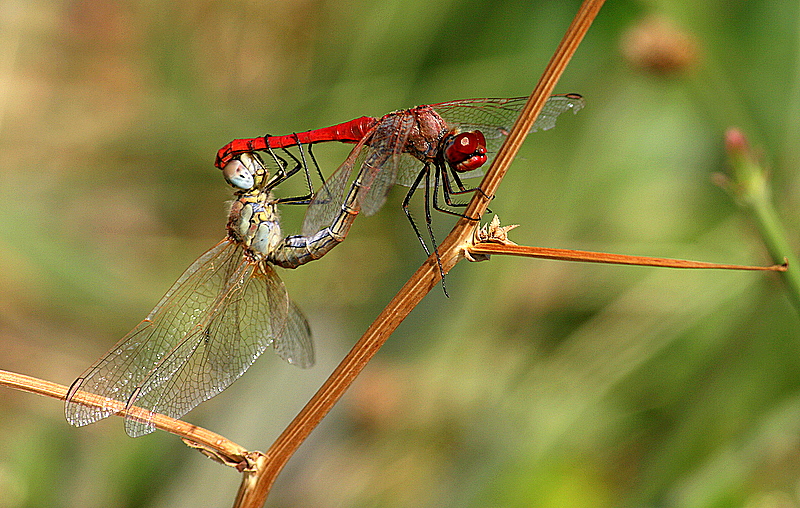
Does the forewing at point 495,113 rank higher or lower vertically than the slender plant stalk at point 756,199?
higher

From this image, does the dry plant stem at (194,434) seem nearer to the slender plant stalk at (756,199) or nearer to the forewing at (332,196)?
the forewing at (332,196)

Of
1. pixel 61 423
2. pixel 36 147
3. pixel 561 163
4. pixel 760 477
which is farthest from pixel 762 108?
pixel 36 147

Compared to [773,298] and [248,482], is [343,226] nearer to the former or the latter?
[248,482]

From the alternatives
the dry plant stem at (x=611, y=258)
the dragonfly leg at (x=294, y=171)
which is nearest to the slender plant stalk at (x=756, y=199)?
the dry plant stem at (x=611, y=258)

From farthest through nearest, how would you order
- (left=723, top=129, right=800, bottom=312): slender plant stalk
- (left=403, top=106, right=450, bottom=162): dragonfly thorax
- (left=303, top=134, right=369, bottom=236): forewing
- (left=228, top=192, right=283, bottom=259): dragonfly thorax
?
1. (left=228, top=192, right=283, bottom=259): dragonfly thorax
2. (left=403, top=106, right=450, bottom=162): dragonfly thorax
3. (left=303, top=134, right=369, bottom=236): forewing
4. (left=723, top=129, right=800, bottom=312): slender plant stalk

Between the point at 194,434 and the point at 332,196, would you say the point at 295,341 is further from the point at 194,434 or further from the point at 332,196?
the point at 194,434

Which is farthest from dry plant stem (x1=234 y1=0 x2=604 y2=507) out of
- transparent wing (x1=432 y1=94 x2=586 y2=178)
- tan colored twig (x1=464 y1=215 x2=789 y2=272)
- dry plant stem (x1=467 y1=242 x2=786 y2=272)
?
transparent wing (x1=432 y1=94 x2=586 y2=178)

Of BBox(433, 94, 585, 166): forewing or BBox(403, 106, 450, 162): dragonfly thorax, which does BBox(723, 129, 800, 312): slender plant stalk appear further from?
BBox(403, 106, 450, 162): dragonfly thorax
